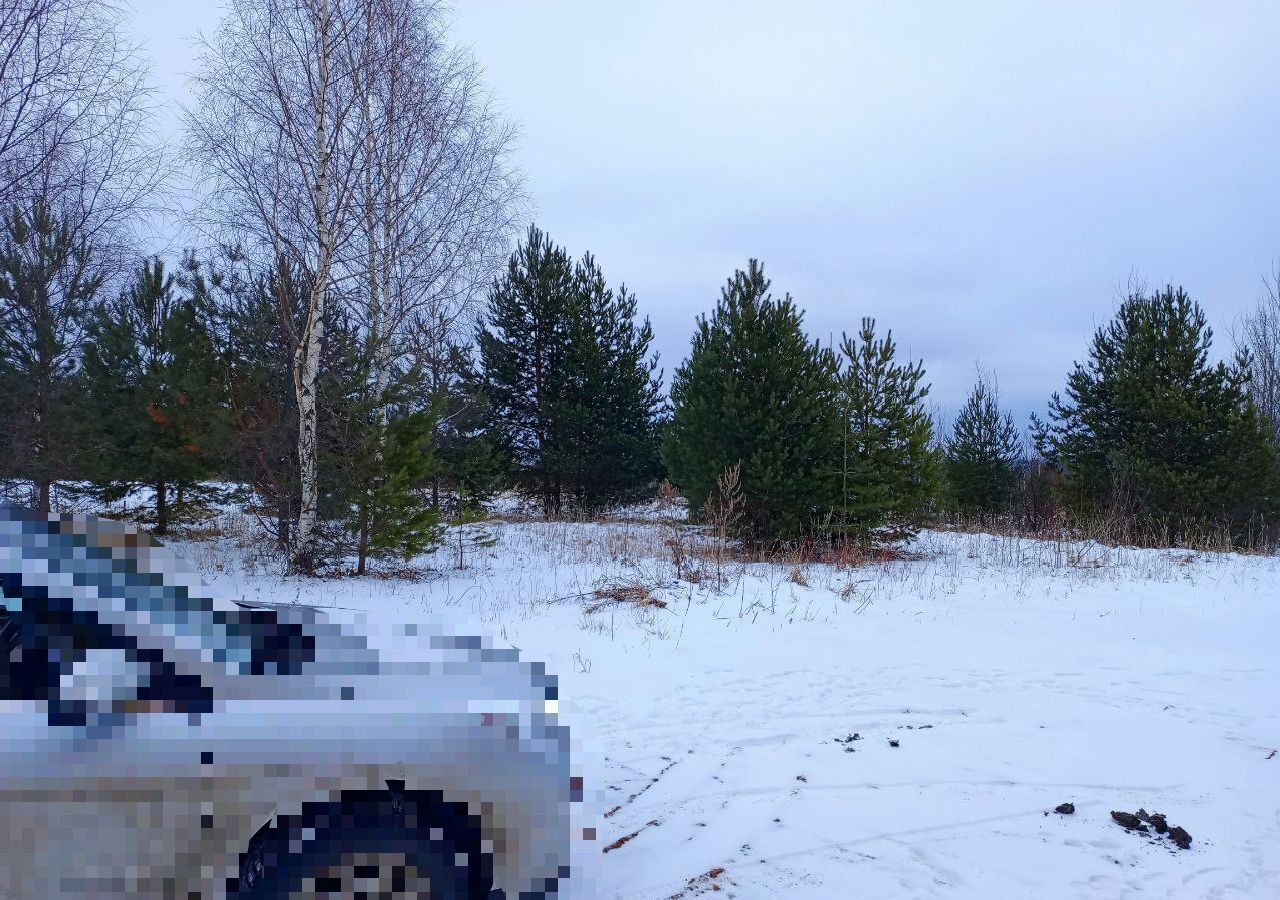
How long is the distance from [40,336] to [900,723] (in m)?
12.1

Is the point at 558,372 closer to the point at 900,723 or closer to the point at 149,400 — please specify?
the point at 149,400

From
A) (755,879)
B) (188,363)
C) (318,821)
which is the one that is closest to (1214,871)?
(755,879)

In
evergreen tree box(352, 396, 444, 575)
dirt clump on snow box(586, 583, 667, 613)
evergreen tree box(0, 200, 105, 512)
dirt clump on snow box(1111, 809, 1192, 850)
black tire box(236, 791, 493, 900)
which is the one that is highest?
evergreen tree box(0, 200, 105, 512)

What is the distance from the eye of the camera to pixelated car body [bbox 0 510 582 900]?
170 cm

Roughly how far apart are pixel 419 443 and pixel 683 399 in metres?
Result: 5.85

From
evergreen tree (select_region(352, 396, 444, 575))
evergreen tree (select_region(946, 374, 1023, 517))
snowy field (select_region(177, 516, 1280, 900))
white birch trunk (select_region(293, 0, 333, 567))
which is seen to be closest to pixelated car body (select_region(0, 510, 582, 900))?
snowy field (select_region(177, 516, 1280, 900))

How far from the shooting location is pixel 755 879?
2779 millimetres

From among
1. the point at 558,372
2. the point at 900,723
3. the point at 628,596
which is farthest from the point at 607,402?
the point at 900,723

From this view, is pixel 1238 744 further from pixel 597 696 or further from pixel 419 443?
pixel 419 443

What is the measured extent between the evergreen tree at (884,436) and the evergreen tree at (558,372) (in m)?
7.00

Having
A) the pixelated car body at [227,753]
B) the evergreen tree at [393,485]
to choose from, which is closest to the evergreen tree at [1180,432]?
the evergreen tree at [393,485]

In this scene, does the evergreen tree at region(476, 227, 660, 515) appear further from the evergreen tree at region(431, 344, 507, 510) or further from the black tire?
the black tire

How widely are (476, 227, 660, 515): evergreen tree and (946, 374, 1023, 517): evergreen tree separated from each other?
32.5 ft

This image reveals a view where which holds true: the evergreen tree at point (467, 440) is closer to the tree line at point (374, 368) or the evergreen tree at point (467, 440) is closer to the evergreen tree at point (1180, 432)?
the tree line at point (374, 368)
